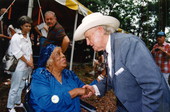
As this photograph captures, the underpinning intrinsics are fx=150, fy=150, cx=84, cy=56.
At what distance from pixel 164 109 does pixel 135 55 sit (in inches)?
24.7

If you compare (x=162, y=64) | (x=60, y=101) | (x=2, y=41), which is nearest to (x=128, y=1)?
(x=162, y=64)

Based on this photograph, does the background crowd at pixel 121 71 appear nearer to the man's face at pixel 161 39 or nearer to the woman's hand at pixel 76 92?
the woman's hand at pixel 76 92

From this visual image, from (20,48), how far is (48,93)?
1627 mm

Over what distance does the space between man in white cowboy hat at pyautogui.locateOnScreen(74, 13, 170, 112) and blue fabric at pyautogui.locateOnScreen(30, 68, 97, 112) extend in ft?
2.46

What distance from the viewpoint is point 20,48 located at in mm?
3104

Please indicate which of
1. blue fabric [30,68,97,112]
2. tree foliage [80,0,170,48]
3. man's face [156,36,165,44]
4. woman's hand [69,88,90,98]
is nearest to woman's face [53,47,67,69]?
blue fabric [30,68,97,112]

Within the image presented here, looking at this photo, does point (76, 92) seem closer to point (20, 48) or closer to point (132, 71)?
point (132, 71)

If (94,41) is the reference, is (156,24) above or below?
above

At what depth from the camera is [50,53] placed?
7.50ft

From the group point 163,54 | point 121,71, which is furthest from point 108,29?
point 163,54

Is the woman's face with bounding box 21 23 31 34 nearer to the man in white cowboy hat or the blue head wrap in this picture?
the blue head wrap

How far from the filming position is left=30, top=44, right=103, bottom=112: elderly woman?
1.85 meters

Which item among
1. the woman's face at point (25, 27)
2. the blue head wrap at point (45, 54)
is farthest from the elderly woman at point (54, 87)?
the woman's face at point (25, 27)

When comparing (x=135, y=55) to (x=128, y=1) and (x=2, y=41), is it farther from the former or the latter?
(x=128, y=1)
